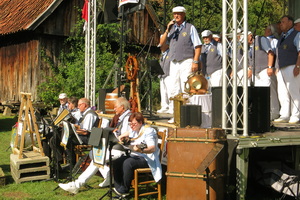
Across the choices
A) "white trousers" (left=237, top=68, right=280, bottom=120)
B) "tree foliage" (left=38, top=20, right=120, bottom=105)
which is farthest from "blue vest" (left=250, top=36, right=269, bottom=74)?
"tree foliage" (left=38, top=20, right=120, bottom=105)

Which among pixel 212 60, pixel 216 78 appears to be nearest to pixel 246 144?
pixel 216 78

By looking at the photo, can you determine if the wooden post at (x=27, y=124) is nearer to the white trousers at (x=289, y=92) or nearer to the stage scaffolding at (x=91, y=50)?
the stage scaffolding at (x=91, y=50)

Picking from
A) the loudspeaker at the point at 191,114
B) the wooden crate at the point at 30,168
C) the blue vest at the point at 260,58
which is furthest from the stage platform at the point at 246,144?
the wooden crate at the point at 30,168

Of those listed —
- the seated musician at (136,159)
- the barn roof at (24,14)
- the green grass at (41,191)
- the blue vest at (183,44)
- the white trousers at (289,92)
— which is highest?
the barn roof at (24,14)

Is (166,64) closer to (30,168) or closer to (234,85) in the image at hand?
(234,85)

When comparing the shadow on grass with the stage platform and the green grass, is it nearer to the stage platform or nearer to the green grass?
the green grass

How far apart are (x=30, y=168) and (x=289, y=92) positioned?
4.19m

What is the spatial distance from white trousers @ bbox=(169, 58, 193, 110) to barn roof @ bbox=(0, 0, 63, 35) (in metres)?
9.80

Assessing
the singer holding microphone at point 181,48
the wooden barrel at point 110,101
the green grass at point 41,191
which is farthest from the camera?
the wooden barrel at point 110,101

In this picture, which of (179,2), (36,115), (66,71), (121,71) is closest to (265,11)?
(179,2)

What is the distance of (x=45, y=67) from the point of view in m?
17.6

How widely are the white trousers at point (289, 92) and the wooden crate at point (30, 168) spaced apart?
384 centimetres

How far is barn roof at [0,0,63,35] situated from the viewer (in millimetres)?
17047

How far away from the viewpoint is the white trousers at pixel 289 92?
293 inches
